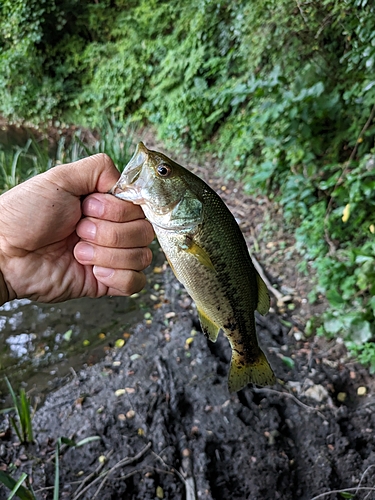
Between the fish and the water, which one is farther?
the water

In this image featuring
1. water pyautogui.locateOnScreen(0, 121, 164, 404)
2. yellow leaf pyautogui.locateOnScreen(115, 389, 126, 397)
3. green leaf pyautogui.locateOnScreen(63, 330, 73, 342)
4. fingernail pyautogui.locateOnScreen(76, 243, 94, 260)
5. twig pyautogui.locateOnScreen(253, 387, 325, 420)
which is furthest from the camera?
green leaf pyautogui.locateOnScreen(63, 330, 73, 342)

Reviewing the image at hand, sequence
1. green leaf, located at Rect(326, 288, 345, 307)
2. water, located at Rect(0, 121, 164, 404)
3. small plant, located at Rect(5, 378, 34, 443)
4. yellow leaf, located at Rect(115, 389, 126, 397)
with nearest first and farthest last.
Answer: small plant, located at Rect(5, 378, 34, 443) < yellow leaf, located at Rect(115, 389, 126, 397) < green leaf, located at Rect(326, 288, 345, 307) < water, located at Rect(0, 121, 164, 404)

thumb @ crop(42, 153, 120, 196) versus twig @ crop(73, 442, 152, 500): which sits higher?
thumb @ crop(42, 153, 120, 196)

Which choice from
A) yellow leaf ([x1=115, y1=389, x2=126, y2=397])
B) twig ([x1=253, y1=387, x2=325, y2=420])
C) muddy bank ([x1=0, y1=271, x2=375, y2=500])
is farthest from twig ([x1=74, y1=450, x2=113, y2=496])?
twig ([x1=253, y1=387, x2=325, y2=420])

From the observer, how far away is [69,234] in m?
1.92

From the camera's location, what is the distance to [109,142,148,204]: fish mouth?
151 cm

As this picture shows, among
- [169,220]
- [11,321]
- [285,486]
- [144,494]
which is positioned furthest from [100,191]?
[11,321]

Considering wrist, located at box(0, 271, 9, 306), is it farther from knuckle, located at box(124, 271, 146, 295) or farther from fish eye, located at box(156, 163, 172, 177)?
fish eye, located at box(156, 163, 172, 177)

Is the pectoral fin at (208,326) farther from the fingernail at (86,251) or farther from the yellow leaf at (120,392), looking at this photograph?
the yellow leaf at (120,392)

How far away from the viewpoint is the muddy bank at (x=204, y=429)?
2510mm

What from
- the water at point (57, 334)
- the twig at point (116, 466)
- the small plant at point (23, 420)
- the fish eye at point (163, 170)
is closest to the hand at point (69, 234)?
the fish eye at point (163, 170)

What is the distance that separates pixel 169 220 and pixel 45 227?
605mm

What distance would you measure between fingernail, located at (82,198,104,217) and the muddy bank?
176cm

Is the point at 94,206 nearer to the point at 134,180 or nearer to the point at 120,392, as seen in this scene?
the point at 134,180
